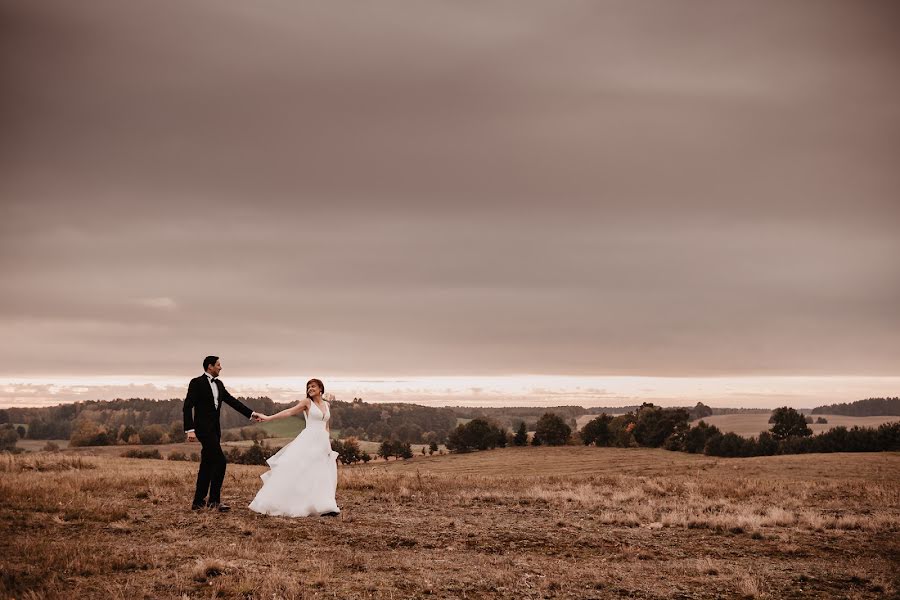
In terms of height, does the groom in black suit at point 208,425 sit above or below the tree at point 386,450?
above

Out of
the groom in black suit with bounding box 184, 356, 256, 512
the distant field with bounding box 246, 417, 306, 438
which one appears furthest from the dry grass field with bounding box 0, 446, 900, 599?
the distant field with bounding box 246, 417, 306, 438

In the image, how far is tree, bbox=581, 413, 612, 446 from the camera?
356ft

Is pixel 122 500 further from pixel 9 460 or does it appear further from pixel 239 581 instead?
pixel 9 460

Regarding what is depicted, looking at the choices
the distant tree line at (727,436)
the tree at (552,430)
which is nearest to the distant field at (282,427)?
the tree at (552,430)

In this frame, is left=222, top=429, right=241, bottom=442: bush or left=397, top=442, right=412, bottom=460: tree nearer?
left=397, top=442, right=412, bottom=460: tree

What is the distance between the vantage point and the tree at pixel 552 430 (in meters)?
108

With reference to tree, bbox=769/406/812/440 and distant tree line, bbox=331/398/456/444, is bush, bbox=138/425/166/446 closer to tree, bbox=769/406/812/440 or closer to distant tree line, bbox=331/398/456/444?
distant tree line, bbox=331/398/456/444

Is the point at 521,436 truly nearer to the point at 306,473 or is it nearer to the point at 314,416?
the point at 314,416

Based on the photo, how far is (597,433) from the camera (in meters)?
109

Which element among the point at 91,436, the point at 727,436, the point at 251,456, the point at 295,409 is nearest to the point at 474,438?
the point at 727,436

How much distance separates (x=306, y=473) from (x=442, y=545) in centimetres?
447

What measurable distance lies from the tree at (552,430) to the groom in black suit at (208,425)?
96.8 m

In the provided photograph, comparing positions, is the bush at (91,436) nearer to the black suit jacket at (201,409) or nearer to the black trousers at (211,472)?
the black suit jacket at (201,409)

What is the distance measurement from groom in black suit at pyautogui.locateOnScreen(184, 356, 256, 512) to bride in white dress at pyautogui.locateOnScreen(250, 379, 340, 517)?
0.96 m
